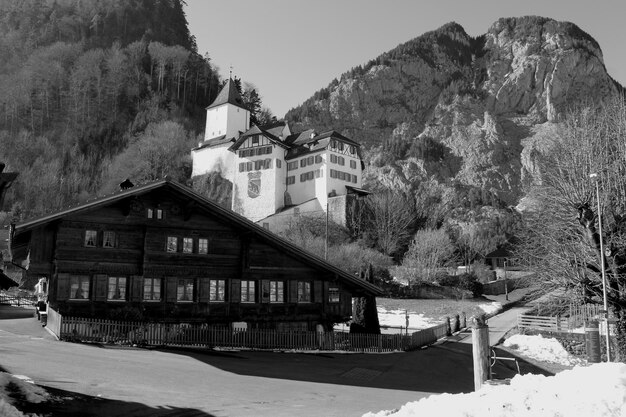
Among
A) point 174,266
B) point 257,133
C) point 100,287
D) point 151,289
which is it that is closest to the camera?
point 100,287

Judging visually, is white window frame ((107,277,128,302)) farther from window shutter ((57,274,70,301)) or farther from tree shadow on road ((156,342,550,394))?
tree shadow on road ((156,342,550,394))

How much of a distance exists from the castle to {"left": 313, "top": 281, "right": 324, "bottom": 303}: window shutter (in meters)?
44.6

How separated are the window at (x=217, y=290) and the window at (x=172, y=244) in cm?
273

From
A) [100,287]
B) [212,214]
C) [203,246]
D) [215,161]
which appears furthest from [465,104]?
[100,287]

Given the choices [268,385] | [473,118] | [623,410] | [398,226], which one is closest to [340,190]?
[398,226]

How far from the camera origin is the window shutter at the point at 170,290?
29.5m

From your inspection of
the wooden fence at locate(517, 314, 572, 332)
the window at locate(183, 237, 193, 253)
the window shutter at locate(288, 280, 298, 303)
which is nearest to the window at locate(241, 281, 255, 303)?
the window shutter at locate(288, 280, 298, 303)

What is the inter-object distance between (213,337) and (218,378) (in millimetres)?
8829

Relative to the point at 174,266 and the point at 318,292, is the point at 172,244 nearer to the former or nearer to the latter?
the point at 174,266

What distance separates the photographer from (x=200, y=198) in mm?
29750

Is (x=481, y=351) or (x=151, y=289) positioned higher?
(x=151, y=289)

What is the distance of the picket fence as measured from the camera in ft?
83.7

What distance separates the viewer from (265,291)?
3209 centimetres

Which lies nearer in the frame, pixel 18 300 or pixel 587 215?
pixel 587 215
